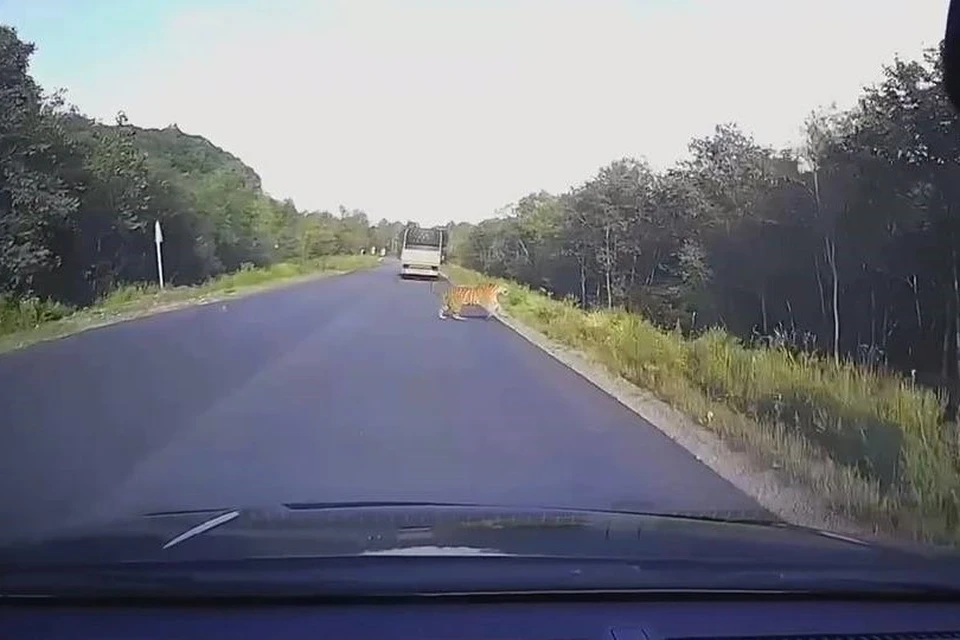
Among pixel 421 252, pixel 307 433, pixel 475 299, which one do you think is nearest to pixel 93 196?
pixel 307 433

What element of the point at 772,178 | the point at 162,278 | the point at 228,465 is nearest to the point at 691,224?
the point at 772,178

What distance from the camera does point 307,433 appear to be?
35.1 feet

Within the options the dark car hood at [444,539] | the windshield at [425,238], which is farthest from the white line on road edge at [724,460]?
the windshield at [425,238]

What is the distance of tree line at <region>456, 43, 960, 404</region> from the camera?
508 inches

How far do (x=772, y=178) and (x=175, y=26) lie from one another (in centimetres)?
939

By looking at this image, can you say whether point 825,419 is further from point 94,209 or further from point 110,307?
point 110,307

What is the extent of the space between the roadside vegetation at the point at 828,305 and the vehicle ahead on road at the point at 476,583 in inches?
143

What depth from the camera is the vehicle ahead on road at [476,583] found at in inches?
128

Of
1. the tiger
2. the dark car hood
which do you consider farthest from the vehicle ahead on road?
the tiger

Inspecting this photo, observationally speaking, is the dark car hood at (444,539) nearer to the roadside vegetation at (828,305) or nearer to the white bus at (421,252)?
the roadside vegetation at (828,305)

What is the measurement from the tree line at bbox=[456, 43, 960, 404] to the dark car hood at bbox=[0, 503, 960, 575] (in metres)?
6.93

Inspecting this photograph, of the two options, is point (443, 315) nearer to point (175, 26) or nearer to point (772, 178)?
point (772, 178)

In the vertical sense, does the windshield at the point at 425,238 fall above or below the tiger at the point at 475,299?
above

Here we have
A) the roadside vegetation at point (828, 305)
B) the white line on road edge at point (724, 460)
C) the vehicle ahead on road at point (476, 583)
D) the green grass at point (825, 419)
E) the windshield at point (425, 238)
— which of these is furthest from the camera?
the windshield at point (425, 238)
